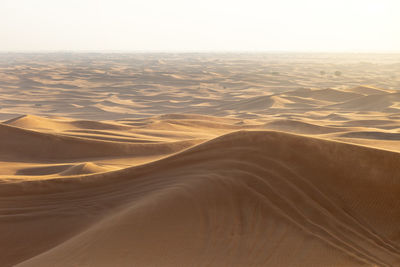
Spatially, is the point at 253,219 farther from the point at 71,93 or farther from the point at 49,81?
the point at 49,81

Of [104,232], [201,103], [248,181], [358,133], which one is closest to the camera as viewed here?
[104,232]

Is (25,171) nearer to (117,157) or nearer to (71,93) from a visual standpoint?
(117,157)

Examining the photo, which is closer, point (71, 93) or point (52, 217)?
point (52, 217)

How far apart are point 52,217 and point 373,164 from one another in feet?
17.2

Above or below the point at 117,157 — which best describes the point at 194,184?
above

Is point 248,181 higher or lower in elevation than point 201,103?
higher

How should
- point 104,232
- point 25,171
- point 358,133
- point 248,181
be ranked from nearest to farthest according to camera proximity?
point 104,232, point 248,181, point 25,171, point 358,133

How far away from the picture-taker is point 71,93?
38.0 meters

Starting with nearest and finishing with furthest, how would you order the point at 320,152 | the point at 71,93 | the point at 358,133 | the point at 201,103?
the point at 320,152, the point at 358,133, the point at 201,103, the point at 71,93

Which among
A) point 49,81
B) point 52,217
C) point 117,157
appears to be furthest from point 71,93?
point 52,217

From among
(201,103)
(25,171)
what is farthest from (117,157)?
(201,103)

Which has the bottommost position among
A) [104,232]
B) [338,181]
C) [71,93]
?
[71,93]

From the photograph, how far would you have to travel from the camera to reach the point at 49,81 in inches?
1908

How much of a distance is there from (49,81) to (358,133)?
146 feet
